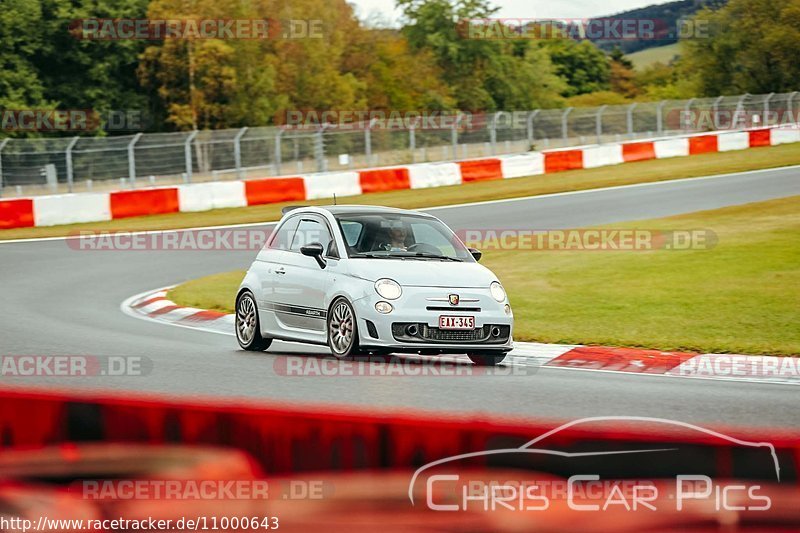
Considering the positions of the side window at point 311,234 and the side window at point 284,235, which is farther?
the side window at point 284,235

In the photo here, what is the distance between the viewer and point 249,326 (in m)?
12.5

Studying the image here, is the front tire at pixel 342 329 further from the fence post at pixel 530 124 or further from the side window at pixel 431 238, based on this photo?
the fence post at pixel 530 124

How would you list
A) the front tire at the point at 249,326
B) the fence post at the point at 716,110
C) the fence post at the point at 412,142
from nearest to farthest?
1. the front tire at the point at 249,326
2. the fence post at the point at 412,142
3. the fence post at the point at 716,110

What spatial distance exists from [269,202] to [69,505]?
1003 inches

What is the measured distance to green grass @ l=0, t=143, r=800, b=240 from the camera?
26.8m

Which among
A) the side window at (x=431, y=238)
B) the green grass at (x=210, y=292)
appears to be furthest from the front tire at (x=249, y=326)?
the green grass at (x=210, y=292)

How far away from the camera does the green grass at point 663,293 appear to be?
12.5 meters

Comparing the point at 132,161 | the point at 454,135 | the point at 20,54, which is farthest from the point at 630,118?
the point at 20,54

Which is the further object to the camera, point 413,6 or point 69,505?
point 413,6

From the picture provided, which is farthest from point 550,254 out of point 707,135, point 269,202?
point 707,135

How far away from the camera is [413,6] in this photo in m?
94.1

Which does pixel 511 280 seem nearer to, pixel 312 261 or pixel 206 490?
pixel 312 261

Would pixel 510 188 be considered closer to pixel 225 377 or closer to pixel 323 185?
pixel 323 185

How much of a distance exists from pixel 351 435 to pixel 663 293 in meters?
10.7
